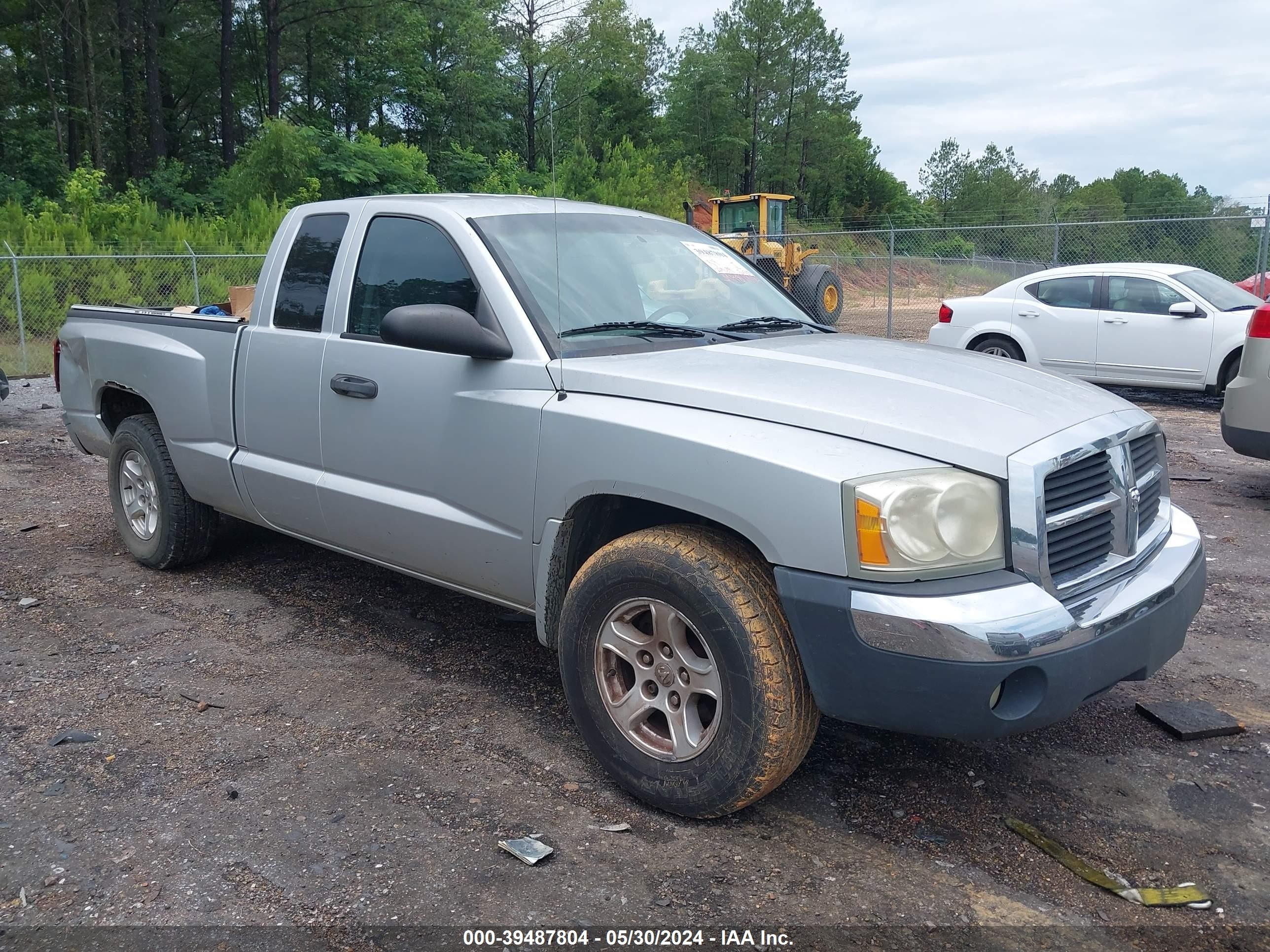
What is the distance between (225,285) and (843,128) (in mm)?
55320

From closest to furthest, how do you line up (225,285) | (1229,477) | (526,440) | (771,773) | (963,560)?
(963,560)
(771,773)
(526,440)
(1229,477)
(225,285)

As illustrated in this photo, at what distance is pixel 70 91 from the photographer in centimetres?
3434

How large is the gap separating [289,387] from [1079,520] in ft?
10.3

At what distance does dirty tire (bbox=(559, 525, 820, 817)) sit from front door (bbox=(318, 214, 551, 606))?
517mm

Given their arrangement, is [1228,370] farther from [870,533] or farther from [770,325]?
[870,533]

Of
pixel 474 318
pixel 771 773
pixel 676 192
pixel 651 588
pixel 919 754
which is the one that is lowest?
pixel 919 754

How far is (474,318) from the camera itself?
11.7 ft

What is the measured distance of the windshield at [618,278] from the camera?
3686mm

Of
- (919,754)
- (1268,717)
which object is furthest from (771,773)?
(1268,717)

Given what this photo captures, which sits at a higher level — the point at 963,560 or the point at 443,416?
the point at 443,416

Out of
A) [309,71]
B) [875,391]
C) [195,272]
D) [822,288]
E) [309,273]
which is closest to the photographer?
[875,391]

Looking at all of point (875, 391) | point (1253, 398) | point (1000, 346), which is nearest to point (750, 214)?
point (1000, 346)

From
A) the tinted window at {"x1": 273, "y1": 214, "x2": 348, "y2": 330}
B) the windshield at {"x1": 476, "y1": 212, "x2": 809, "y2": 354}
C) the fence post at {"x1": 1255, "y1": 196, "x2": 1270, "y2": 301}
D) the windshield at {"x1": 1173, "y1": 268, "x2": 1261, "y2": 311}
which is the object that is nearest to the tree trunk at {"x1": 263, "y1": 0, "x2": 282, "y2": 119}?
the fence post at {"x1": 1255, "y1": 196, "x2": 1270, "y2": 301}

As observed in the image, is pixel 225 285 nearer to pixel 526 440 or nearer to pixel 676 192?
pixel 676 192
